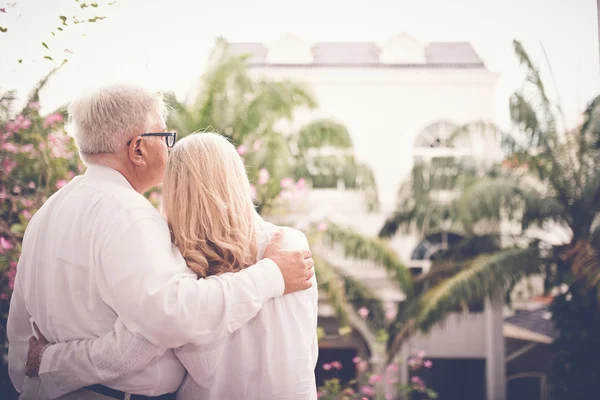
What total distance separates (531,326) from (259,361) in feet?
43.7

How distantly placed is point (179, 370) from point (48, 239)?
0.66 meters

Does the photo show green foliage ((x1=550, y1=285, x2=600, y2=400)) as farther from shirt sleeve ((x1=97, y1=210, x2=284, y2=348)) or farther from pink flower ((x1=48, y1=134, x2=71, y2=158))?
shirt sleeve ((x1=97, y1=210, x2=284, y2=348))

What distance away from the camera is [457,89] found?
1341 centimetres

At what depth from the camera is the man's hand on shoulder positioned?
6.31ft

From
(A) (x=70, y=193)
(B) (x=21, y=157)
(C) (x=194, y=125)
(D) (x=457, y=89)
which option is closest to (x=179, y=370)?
(A) (x=70, y=193)

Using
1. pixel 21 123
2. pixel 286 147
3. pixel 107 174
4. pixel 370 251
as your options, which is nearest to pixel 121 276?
pixel 107 174

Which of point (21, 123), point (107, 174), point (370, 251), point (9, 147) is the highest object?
point (21, 123)

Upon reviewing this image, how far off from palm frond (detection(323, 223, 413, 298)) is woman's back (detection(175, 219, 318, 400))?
721cm

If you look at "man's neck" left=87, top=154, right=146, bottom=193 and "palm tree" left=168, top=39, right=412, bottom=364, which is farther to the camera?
"palm tree" left=168, top=39, right=412, bottom=364

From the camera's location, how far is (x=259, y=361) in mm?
1909

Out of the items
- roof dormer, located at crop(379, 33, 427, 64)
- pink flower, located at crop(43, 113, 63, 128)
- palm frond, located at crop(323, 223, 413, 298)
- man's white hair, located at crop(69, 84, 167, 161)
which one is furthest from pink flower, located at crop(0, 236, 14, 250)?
roof dormer, located at crop(379, 33, 427, 64)

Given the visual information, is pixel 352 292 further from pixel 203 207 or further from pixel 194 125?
pixel 203 207

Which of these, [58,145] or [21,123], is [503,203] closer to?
[58,145]

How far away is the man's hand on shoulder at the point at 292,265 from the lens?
1923 mm
